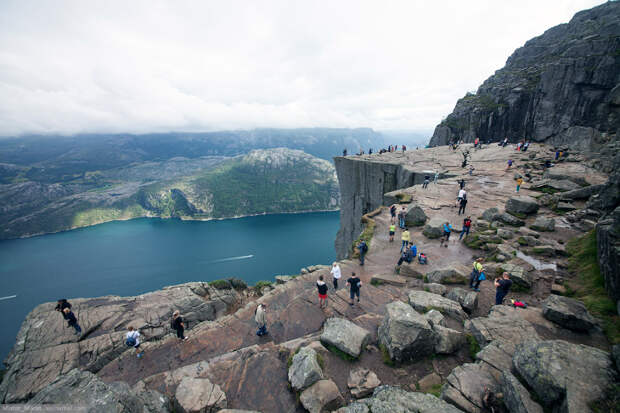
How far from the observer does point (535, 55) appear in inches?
2783

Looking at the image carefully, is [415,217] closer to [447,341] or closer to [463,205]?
[463,205]

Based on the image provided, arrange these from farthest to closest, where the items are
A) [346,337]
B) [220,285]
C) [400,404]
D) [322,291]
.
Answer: [220,285]
[322,291]
[346,337]
[400,404]

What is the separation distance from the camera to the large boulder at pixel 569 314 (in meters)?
7.74

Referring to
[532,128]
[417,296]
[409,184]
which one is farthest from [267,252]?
[417,296]

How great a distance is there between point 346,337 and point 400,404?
10.7 feet

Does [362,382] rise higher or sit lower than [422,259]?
lower

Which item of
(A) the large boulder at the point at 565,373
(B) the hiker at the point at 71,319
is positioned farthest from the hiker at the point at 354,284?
(B) the hiker at the point at 71,319

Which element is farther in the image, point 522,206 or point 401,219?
point 401,219

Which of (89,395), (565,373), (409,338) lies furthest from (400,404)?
(89,395)

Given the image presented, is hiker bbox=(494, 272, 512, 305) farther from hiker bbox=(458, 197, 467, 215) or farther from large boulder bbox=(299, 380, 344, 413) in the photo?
hiker bbox=(458, 197, 467, 215)

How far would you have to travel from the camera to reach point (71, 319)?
16594mm

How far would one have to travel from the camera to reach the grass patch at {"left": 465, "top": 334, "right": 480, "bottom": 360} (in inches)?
319

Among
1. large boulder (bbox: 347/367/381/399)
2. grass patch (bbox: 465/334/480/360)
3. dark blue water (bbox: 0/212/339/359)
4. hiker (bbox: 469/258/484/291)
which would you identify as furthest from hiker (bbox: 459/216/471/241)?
dark blue water (bbox: 0/212/339/359)

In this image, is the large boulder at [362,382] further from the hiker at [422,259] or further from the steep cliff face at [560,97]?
the steep cliff face at [560,97]
